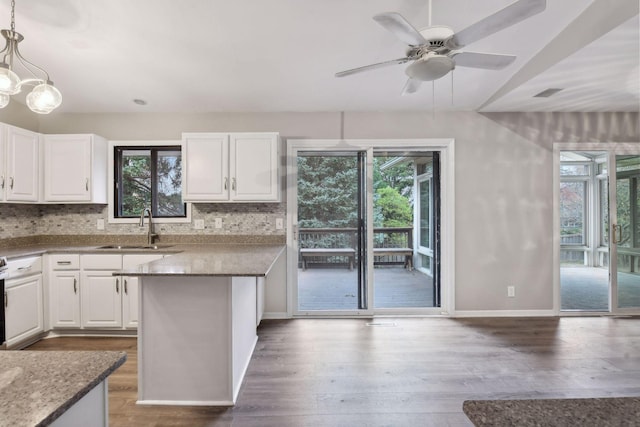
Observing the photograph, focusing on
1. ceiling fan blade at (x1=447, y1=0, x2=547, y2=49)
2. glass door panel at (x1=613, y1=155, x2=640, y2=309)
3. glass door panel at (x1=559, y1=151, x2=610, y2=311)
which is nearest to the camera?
ceiling fan blade at (x1=447, y1=0, x2=547, y2=49)

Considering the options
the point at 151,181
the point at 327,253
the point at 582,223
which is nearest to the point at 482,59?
the point at 327,253

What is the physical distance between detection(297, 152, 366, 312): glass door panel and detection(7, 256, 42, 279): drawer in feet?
8.25

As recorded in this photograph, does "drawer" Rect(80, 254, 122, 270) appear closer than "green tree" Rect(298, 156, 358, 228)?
Yes

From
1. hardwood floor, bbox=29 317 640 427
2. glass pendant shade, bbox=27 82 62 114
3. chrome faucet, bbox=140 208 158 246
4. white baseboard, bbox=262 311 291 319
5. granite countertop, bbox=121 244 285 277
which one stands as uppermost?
glass pendant shade, bbox=27 82 62 114

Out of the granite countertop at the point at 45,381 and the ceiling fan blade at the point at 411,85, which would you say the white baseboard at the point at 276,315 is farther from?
the granite countertop at the point at 45,381

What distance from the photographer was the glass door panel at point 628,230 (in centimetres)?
355

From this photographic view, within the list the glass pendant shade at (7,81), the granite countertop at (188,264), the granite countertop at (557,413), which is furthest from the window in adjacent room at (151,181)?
the granite countertop at (557,413)

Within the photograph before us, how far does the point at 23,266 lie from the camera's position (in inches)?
107

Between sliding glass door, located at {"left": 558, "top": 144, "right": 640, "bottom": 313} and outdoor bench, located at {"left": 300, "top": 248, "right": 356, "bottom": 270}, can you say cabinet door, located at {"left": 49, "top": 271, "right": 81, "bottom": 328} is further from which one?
sliding glass door, located at {"left": 558, "top": 144, "right": 640, "bottom": 313}

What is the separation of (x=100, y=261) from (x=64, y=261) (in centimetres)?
34

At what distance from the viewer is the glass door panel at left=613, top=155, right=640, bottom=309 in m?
3.55

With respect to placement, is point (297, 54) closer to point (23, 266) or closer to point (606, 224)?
point (23, 266)

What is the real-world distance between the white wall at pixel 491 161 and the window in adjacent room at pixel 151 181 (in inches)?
7.9

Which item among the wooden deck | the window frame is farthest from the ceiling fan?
the window frame
